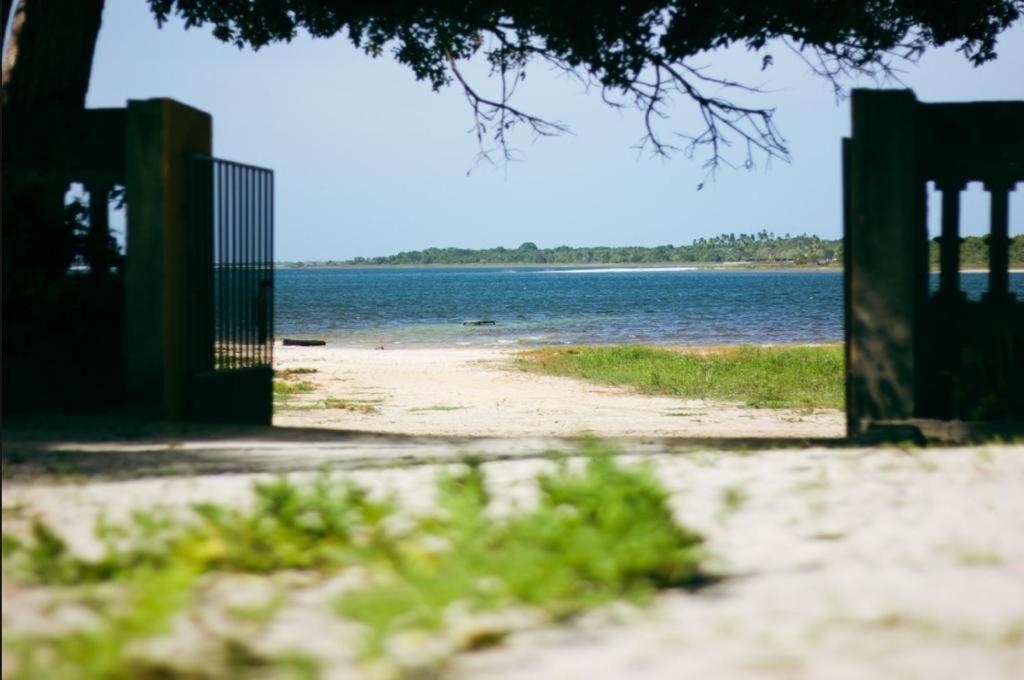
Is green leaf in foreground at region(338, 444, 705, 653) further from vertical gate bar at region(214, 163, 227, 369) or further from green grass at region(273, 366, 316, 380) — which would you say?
green grass at region(273, 366, 316, 380)

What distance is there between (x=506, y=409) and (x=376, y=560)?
13.4 metres

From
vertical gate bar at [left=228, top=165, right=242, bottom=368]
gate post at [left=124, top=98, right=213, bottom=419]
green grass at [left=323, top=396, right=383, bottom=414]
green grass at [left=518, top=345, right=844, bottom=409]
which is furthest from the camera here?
green grass at [left=518, top=345, right=844, bottom=409]

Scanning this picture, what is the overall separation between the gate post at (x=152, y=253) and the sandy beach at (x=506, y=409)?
3.83 metres


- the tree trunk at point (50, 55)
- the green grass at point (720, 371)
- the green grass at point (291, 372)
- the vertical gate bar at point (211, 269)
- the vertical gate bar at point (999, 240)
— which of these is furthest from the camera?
the green grass at point (291, 372)

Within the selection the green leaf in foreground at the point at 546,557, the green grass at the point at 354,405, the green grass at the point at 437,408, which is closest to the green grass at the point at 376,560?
the green leaf in foreground at the point at 546,557

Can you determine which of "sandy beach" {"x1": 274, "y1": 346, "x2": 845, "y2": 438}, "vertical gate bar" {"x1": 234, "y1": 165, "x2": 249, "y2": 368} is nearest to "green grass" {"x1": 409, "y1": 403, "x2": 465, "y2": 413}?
"sandy beach" {"x1": 274, "y1": 346, "x2": 845, "y2": 438}

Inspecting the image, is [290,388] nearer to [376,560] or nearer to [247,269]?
[247,269]

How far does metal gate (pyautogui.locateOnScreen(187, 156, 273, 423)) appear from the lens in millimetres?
10797

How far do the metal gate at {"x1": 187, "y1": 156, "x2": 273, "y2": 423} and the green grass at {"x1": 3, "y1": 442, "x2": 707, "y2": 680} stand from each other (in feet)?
17.4

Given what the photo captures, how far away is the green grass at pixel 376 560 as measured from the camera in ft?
12.0

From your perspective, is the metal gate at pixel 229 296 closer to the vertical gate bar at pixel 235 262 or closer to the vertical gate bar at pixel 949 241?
the vertical gate bar at pixel 235 262

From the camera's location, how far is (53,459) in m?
7.97

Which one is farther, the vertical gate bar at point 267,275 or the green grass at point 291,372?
the green grass at point 291,372

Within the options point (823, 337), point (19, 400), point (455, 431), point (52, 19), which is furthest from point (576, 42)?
point (823, 337)
